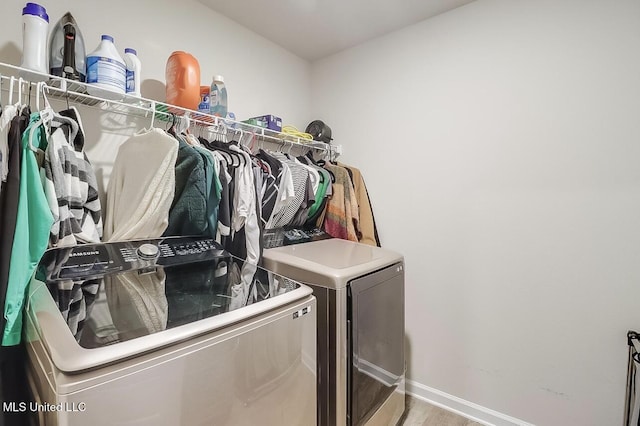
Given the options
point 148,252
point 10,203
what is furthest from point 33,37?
point 148,252

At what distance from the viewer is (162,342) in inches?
26.4

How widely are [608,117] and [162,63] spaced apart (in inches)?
92.0

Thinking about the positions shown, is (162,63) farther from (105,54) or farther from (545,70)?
(545,70)

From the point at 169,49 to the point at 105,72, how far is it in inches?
23.3

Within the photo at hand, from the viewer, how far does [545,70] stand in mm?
1682

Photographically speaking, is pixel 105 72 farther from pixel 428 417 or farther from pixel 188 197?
pixel 428 417

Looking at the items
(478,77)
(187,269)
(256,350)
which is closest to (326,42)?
(478,77)

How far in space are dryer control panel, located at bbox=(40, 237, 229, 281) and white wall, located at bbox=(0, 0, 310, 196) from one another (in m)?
0.53

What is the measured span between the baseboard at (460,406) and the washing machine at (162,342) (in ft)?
4.56

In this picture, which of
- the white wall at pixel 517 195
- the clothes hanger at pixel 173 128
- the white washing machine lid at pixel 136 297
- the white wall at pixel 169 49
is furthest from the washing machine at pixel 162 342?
the white wall at pixel 517 195

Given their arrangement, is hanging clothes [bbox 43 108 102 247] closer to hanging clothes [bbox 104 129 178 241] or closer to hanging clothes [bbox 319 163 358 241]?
hanging clothes [bbox 104 129 178 241]

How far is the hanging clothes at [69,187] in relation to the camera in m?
1.07

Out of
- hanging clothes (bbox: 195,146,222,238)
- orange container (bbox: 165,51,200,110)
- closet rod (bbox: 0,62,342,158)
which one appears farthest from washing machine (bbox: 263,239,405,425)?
orange container (bbox: 165,51,200,110)

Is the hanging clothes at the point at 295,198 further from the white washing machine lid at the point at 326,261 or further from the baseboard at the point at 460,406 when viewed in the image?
the baseboard at the point at 460,406
